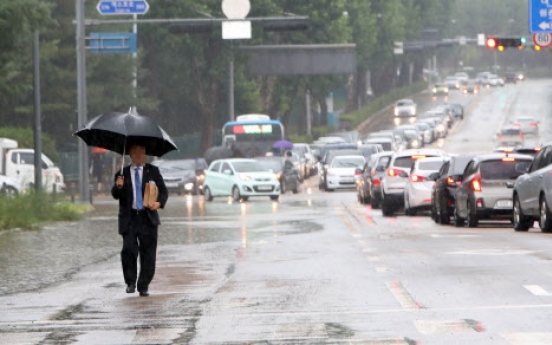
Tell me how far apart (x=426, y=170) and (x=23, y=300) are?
2184 centimetres

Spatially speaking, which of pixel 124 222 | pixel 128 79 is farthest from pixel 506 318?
pixel 128 79

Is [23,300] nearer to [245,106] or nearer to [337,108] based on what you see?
[245,106]

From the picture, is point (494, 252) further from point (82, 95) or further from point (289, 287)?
point (82, 95)

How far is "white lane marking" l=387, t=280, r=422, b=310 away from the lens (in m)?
14.0

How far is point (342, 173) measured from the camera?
60.1 meters

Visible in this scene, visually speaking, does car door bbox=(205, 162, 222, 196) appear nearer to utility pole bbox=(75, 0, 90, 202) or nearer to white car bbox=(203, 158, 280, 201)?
white car bbox=(203, 158, 280, 201)

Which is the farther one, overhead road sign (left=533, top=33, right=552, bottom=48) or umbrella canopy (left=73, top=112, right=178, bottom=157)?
overhead road sign (left=533, top=33, right=552, bottom=48)

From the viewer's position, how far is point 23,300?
16.1 meters

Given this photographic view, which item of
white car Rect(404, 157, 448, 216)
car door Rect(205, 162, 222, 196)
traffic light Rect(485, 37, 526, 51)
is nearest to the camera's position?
white car Rect(404, 157, 448, 216)

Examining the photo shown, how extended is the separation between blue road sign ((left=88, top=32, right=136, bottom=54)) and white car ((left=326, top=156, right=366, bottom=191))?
13.0 m

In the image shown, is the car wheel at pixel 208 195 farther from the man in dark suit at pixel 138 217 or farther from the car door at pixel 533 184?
the man in dark suit at pixel 138 217

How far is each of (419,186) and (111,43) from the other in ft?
55.8

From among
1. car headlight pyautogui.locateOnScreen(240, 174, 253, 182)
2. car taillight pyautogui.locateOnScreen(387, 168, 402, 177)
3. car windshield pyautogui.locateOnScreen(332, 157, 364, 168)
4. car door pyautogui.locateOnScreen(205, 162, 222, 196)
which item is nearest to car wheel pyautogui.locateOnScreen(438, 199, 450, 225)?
car taillight pyautogui.locateOnScreen(387, 168, 402, 177)

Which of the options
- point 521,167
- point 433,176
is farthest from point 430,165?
point 521,167
